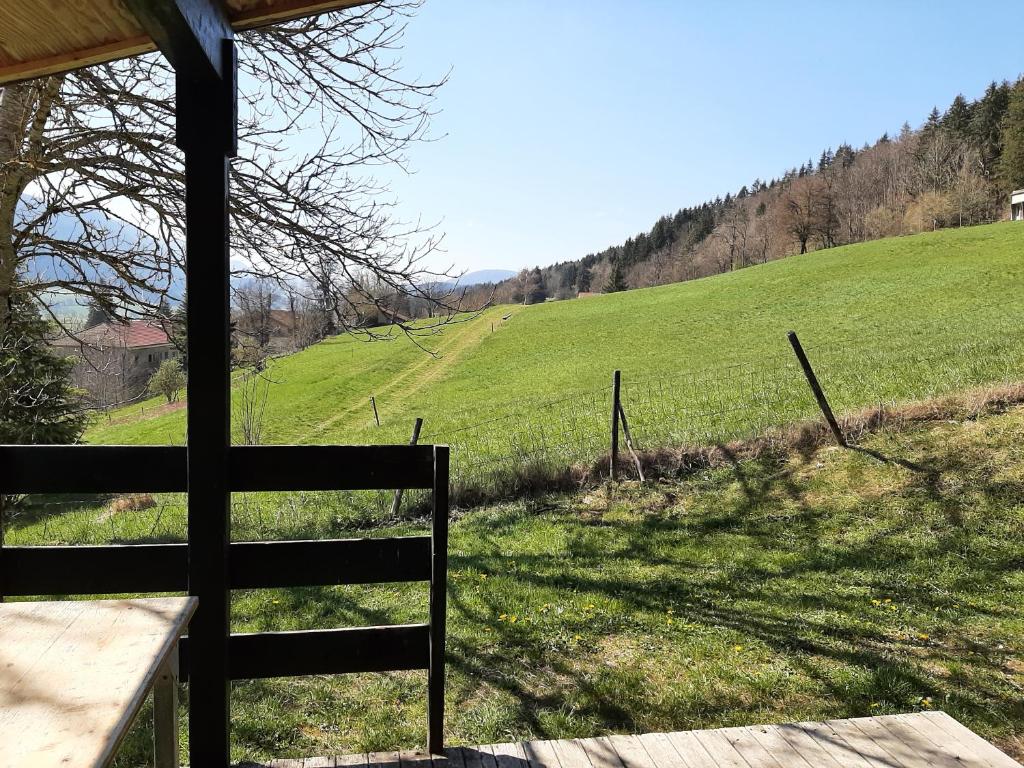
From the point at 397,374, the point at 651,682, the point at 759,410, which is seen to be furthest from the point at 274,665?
the point at 397,374

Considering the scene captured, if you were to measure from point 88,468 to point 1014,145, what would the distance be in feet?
220

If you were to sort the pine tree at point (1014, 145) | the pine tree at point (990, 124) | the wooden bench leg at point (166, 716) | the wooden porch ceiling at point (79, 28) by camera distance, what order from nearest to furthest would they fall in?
the wooden bench leg at point (166, 716)
the wooden porch ceiling at point (79, 28)
the pine tree at point (1014, 145)
the pine tree at point (990, 124)

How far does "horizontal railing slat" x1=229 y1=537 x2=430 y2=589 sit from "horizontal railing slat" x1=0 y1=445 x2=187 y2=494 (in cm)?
42

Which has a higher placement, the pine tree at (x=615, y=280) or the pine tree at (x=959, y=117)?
the pine tree at (x=959, y=117)

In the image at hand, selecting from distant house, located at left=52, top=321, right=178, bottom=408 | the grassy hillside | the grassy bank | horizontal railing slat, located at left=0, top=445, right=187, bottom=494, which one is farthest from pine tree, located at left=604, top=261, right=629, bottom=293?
horizontal railing slat, located at left=0, top=445, right=187, bottom=494

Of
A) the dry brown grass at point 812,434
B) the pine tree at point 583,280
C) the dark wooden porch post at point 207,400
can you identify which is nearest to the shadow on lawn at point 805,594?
the dry brown grass at point 812,434

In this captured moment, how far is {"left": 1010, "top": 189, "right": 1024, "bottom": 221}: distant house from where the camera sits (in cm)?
5031

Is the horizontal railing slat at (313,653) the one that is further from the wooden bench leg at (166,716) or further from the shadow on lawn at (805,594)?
the shadow on lawn at (805,594)

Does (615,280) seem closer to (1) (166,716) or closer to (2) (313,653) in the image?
(2) (313,653)

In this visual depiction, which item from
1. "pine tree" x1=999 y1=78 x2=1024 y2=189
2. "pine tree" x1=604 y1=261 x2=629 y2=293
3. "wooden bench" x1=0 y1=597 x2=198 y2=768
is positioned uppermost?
"pine tree" x1=999 y1=78 x2=1024 y2=189

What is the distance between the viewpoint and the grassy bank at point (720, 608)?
380 centimetres

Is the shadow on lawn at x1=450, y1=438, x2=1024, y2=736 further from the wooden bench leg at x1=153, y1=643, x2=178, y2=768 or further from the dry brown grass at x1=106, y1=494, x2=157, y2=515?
the dry brown grass at x1=106, y1=494, x2=157, y2=515

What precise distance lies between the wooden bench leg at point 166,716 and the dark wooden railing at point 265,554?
59 cm

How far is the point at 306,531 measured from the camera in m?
8.99
